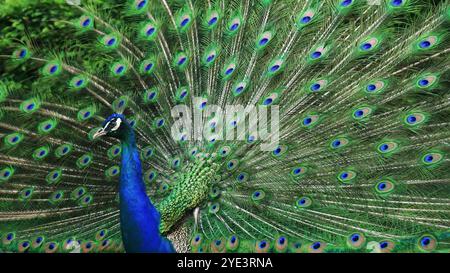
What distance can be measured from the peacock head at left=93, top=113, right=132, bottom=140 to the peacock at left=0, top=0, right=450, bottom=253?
136 millimetres

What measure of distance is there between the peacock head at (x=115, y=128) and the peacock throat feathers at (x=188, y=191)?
0.40 metres

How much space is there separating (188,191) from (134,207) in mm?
300

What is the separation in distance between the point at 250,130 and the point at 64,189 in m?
0.96

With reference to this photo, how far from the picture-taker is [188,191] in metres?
2.92

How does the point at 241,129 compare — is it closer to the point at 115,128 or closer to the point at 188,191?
the point at 188,191

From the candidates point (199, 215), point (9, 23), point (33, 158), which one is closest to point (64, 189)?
point (33, 158)

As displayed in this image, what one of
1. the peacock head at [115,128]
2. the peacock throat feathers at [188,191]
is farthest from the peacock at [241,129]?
the peacock head at [115,128]

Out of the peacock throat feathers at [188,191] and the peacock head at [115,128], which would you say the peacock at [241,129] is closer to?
the peacock throat feathers at [188,191]

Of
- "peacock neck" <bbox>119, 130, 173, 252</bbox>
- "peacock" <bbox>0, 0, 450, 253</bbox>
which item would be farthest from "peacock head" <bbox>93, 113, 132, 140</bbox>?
"peacock" <bbox>0, 0, 450, 253</bbox>

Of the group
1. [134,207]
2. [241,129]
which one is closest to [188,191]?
[134,207]

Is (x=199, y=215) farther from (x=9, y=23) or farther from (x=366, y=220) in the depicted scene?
(x=9, y=23)
